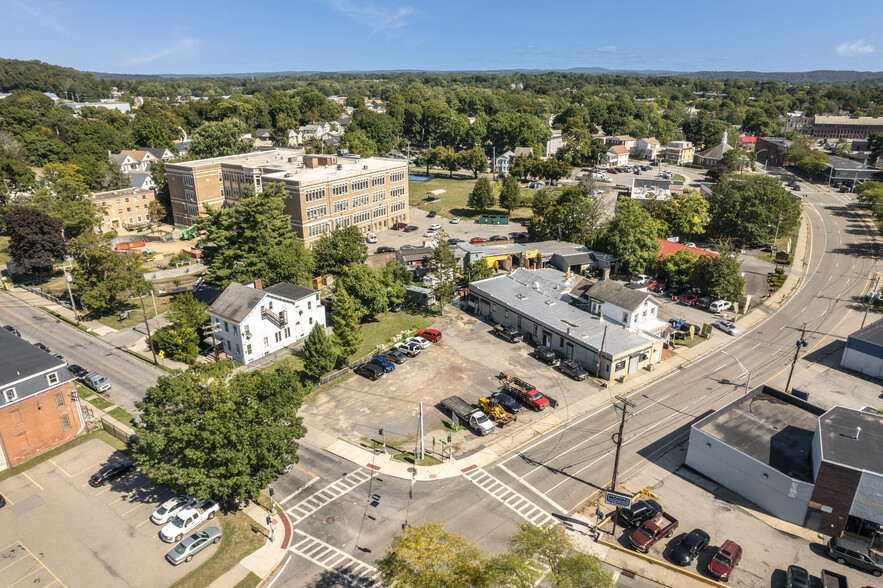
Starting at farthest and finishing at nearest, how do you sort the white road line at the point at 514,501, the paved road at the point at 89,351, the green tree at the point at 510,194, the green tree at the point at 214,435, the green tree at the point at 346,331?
the green tree at the point at 510,194, the green tree at the point at 346,331, the paved road at the point at 89,351, the white road line at the point at 514,501, the green tree at the point at 214,435

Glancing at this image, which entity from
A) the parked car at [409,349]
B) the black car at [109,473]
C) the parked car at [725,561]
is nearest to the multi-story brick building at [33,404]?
the black car at [109,473]

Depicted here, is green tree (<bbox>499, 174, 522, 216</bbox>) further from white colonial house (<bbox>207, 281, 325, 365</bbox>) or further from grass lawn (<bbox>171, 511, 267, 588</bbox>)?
grass lawn (<bbox>171, 511, 267, 588</bbox>)

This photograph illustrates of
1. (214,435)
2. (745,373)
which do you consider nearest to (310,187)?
(214,435)

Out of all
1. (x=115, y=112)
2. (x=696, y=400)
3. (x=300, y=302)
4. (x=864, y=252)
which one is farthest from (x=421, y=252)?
(x=115, y=112)

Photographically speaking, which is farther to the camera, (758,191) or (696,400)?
(758,191)

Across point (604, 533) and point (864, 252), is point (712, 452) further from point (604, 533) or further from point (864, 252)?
point (864, 252)

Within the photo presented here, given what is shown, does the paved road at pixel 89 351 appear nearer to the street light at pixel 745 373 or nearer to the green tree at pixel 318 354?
the green tree at pixel 318 354

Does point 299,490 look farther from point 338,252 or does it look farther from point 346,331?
point 338,252
